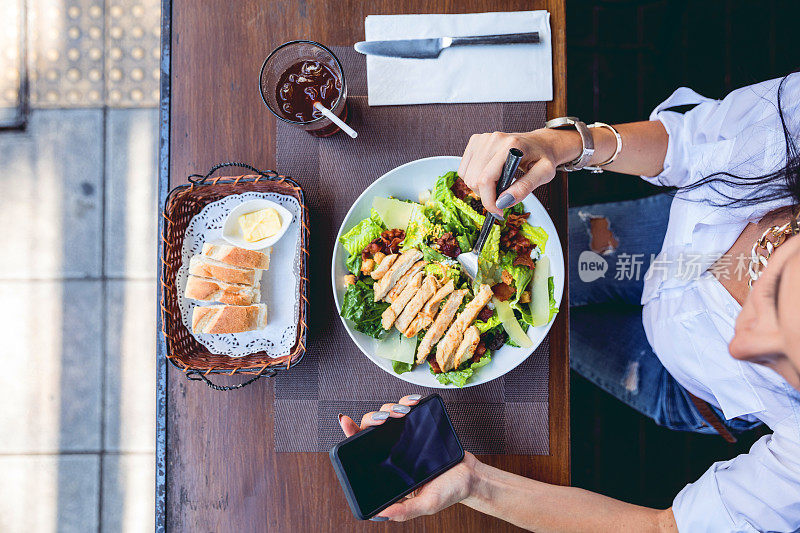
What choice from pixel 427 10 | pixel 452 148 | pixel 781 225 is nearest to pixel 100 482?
pixel 452 148

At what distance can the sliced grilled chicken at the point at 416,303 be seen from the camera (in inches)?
50.0

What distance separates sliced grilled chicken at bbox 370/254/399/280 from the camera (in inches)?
50.1

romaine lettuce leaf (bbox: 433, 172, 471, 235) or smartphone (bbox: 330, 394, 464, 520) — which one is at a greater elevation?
romaine lettuce leaf (bbox: 433, 172, 471, 235)

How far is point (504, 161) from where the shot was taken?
3.62 feet

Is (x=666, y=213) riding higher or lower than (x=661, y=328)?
higher

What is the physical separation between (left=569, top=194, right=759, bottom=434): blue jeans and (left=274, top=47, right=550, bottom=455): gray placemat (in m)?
0.46

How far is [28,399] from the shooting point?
2398 mm

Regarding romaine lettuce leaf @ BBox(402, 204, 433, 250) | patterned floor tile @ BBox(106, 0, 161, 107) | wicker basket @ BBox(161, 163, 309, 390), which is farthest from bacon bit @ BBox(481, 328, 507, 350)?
patterned floor tile @ BBox(106, 0, 161, 107)

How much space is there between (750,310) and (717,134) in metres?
0.56

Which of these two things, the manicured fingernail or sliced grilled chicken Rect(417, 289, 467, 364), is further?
sliced grilled chicken Rect(417, 289, 467, 364)

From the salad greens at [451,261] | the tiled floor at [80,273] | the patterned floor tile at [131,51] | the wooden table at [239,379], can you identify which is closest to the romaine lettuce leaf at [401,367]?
the salad greens at [451,261]

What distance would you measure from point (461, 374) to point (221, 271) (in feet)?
2.20

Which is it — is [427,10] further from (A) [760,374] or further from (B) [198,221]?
(A) [760,374]

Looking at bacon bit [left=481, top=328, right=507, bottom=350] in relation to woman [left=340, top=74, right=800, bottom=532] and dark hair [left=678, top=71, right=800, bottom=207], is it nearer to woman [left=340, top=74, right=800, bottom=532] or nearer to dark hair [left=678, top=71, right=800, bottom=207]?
woman [left=340, top=74, right=800, bottom=532]
